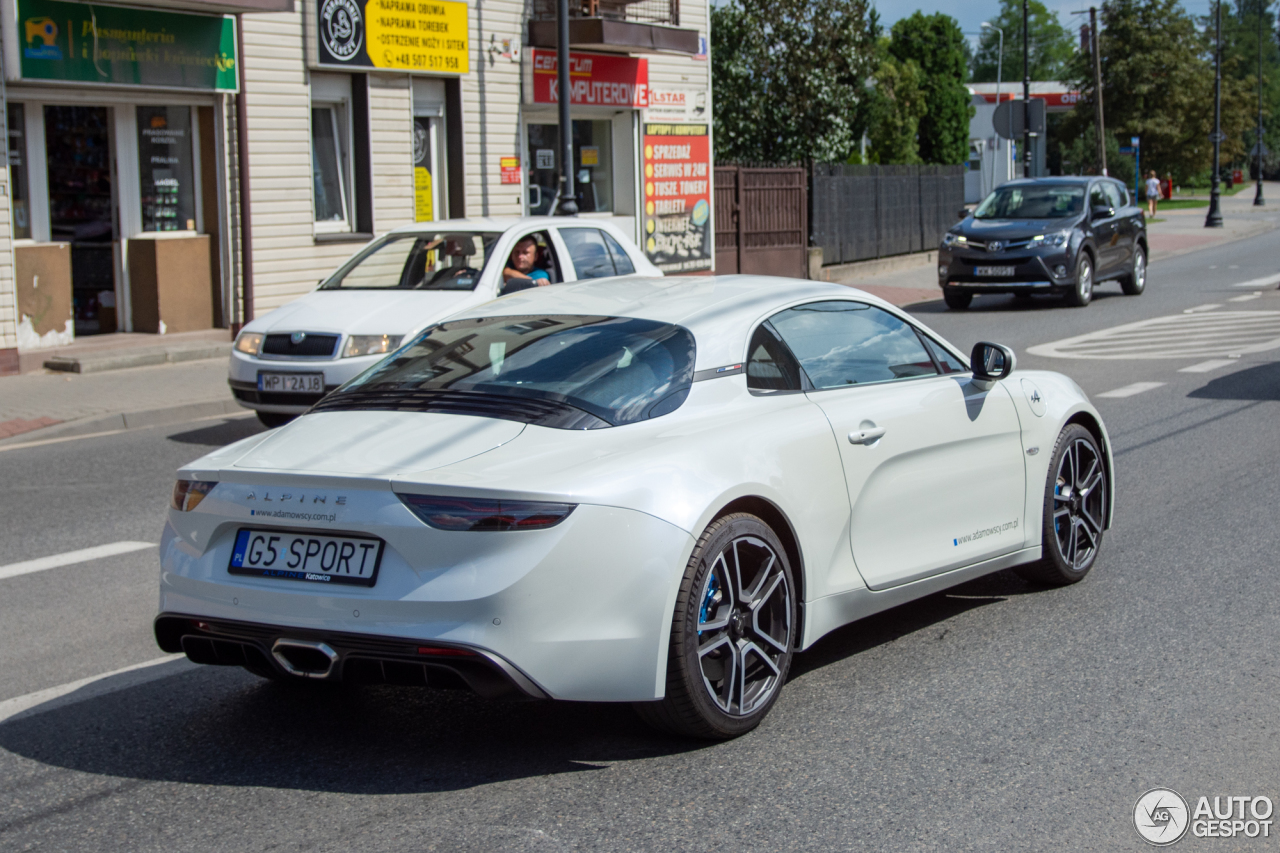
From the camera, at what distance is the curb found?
39.2 ft

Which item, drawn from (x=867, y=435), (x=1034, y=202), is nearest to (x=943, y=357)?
(x=867, y=435)

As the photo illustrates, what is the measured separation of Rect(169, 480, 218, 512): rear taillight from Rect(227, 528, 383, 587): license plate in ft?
0.62

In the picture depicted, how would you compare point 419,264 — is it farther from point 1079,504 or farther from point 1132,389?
point 1079,504

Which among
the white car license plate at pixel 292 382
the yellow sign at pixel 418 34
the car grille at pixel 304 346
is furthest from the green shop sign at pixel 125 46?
the white car license plate at pixel 292 382

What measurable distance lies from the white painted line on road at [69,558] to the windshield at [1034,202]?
16.5 m

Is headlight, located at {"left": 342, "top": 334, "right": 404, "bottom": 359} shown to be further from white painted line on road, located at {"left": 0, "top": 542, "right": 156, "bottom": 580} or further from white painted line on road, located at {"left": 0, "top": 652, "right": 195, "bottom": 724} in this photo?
white painted line on road, located at {"left": 0, "top": 652, "right": 195, "bottom": 724}

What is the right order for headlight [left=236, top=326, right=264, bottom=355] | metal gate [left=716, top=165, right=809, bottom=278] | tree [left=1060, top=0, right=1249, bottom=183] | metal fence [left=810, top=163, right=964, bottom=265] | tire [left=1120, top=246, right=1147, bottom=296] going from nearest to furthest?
1. headlight [left=236, top=326, right=264, bottom=355]
2. tire [left=1120, top=246, right=1147, bottom=296]
3. metal gate [left=716, top=165, right=809, bottom=278]
4. metal fence [left=810, top=163, right=964, bottom=265]
5. tree [left=1060, top=0, right=1249, bottom=183]

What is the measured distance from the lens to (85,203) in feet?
54.3

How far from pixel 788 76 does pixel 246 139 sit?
67.9ft

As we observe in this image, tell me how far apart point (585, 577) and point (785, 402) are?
4.04ft

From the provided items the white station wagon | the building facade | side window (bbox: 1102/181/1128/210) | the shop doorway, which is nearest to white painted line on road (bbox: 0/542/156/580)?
the white station wagon

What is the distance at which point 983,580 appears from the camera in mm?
6562

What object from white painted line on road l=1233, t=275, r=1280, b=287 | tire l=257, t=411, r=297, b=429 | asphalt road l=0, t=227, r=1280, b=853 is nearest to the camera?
asphalt road l=0, t=227, r=1280, b=853

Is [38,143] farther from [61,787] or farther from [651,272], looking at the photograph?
[61,787]
